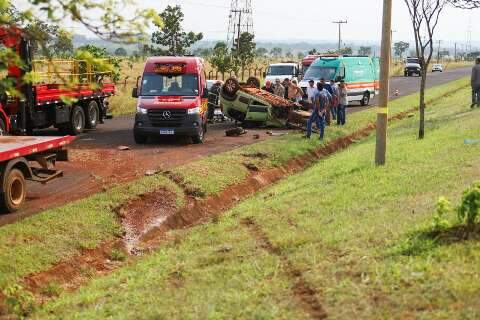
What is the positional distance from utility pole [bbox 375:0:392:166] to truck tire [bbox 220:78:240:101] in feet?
35.1

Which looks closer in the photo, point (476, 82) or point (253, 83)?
point (476, 82)

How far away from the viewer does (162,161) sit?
637 inches

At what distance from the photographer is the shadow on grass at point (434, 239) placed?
6.70 metres

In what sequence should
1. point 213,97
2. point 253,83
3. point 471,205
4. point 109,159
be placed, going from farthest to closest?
point 253,83 → point 213,97 → point 109,159 → point 471,205

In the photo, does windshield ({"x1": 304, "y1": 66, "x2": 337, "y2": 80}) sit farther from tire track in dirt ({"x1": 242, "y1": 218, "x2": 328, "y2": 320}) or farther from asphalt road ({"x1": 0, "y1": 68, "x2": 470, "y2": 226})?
tire track in dirt ({"x1": 242, "y1": 218, "x2": 328, "y2": 320})

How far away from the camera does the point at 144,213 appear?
12.0 metres

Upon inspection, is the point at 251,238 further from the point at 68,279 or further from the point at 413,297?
the point at 413,297

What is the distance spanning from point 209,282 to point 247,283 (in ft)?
1.77

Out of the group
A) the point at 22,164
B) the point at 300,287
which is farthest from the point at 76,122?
the point at 300,287

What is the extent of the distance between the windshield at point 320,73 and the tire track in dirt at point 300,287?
2156 cm

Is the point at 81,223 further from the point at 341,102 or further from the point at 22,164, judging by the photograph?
the point at 341,102

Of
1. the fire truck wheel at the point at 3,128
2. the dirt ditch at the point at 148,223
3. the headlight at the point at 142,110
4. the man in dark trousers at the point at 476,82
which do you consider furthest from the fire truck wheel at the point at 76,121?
the man in dark trousers at the point at 476,82

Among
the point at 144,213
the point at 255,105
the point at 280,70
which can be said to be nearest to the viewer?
the point at 144,213

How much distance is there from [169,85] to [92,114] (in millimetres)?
5098
